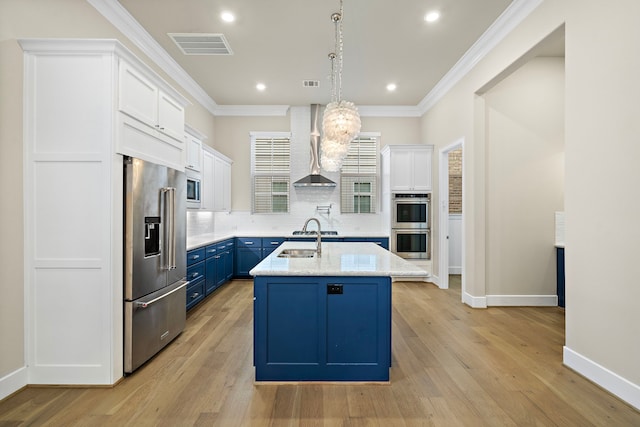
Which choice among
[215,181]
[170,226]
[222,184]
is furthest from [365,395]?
[222,184]

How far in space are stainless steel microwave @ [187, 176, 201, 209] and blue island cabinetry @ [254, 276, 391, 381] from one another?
8.20 feet

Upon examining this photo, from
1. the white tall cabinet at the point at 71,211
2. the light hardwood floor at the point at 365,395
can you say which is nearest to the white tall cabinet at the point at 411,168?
the light hardwood floor at the point at 365,395

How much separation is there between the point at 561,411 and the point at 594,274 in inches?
41.0

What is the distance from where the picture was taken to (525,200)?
4297 mm

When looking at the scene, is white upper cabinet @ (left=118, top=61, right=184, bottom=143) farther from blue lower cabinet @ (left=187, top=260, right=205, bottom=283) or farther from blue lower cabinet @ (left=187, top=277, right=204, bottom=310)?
blue lower cabinet @ (left=187, top=277, right=204, bottom=310)

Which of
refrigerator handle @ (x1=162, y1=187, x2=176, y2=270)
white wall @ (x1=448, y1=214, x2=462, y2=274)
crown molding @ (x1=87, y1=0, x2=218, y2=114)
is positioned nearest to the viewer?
refrigerator handle @ (x1=162, y1=187, x2=176, y2=270)

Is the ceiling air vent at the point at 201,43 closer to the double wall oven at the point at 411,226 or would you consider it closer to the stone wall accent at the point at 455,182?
the double wall oven at the point at 411,226

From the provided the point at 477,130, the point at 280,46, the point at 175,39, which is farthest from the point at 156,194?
the point at 477,130

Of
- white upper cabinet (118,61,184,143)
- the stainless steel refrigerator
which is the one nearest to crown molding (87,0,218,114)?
white upper cabinet (118,61,184,143)

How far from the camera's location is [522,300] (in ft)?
14.1

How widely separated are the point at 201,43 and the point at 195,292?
3187 mm

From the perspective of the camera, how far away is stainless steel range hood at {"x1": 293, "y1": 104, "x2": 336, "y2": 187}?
601 cm

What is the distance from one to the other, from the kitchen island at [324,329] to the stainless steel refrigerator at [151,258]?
1.02m

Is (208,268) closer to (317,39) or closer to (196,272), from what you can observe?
(196,272)
